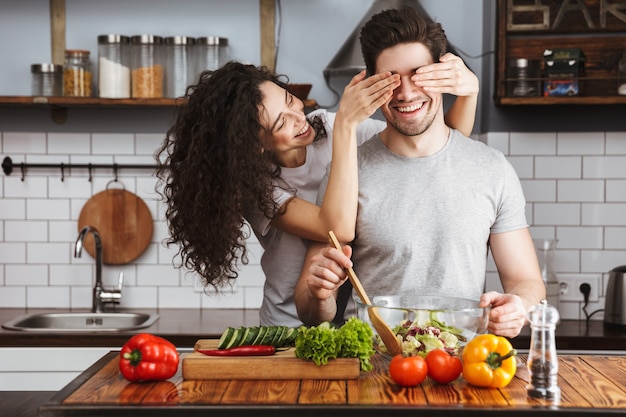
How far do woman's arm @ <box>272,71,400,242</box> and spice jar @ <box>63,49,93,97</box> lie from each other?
6.25 ft

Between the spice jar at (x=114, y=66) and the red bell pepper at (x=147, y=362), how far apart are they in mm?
2149

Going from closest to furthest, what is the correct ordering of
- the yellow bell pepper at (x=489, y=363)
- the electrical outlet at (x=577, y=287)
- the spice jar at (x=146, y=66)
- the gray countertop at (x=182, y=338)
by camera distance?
1. the yellow bell pepper at (x=489, y=363)
2. the gray countertop at (x=182, y=338)
3. the spice jar at (x=146, y=66)
4. the electrical outlet at (x=577, y=287)

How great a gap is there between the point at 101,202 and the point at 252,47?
40.3 inches

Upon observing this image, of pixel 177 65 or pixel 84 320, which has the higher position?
pixel 177 65

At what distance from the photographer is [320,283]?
220 cm

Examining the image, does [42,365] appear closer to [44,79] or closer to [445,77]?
[44,79]

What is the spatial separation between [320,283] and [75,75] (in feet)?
7.17

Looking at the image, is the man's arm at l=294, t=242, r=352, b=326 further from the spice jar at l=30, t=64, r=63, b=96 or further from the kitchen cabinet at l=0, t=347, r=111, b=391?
the spice jar at l=30, t=64, r=63, b=96

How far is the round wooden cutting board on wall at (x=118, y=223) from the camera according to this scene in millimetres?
4102

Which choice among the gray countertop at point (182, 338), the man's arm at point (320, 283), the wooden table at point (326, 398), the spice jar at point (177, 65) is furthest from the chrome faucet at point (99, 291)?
the wooden table at point (326, 398)

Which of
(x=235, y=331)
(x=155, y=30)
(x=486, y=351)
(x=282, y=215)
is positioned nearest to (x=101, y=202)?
(x=155, y=30)

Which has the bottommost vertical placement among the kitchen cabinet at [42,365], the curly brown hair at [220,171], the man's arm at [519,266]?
the kitchen cabinet at [42,365]

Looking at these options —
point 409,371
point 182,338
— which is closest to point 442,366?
point 409,371

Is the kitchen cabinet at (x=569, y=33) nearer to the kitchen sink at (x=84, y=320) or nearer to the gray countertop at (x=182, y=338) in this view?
the gray countertop at (x=182, y=338)
